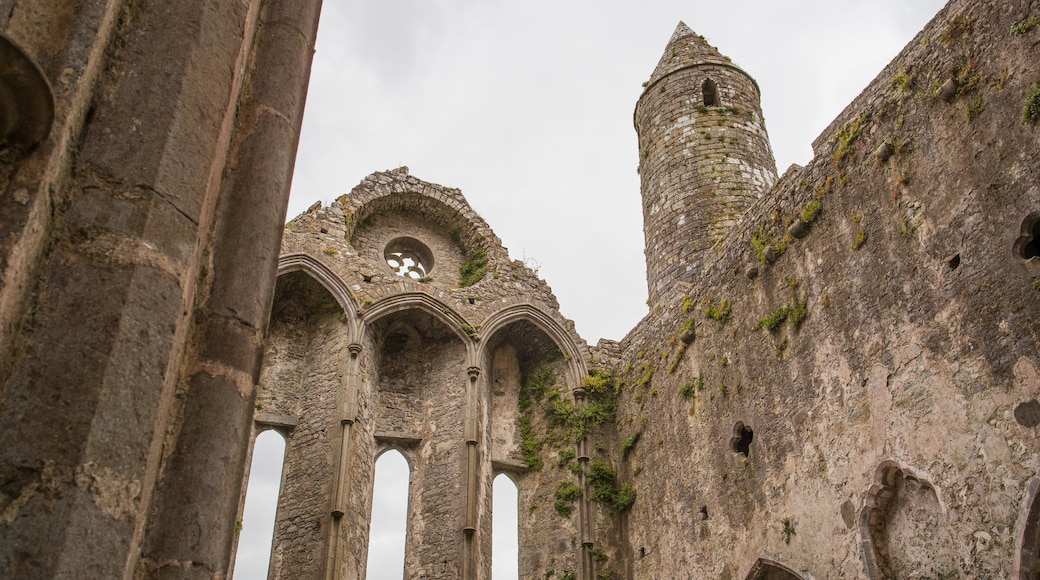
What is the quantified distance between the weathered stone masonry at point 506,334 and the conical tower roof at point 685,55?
9 centimetres

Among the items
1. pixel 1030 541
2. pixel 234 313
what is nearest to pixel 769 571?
pixel 1030 541

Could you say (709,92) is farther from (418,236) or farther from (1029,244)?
(1029,244)

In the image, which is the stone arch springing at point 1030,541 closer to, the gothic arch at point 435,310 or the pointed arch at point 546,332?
the pointed arch at point 546,332

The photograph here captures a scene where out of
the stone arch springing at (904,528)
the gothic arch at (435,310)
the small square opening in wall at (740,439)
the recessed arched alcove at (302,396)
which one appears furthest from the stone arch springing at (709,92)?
the stone arch springing at (904,528)

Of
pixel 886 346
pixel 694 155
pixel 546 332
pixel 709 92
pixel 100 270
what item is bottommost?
pixel 100 270

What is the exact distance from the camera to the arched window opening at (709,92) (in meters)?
14.6

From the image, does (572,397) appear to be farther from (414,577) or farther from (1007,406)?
(1007,406)

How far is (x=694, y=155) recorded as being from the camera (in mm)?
13727

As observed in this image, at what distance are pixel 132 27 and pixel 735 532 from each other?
24.5 feet

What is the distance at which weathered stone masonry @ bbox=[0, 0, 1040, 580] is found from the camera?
2.54 meters

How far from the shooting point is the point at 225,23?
3438 mm

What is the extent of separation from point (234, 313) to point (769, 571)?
652 cm

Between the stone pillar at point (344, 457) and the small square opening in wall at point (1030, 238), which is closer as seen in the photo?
the small square opening in wall at point (1030, 238)

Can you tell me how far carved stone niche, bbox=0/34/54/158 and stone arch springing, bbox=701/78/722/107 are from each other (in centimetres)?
1299
